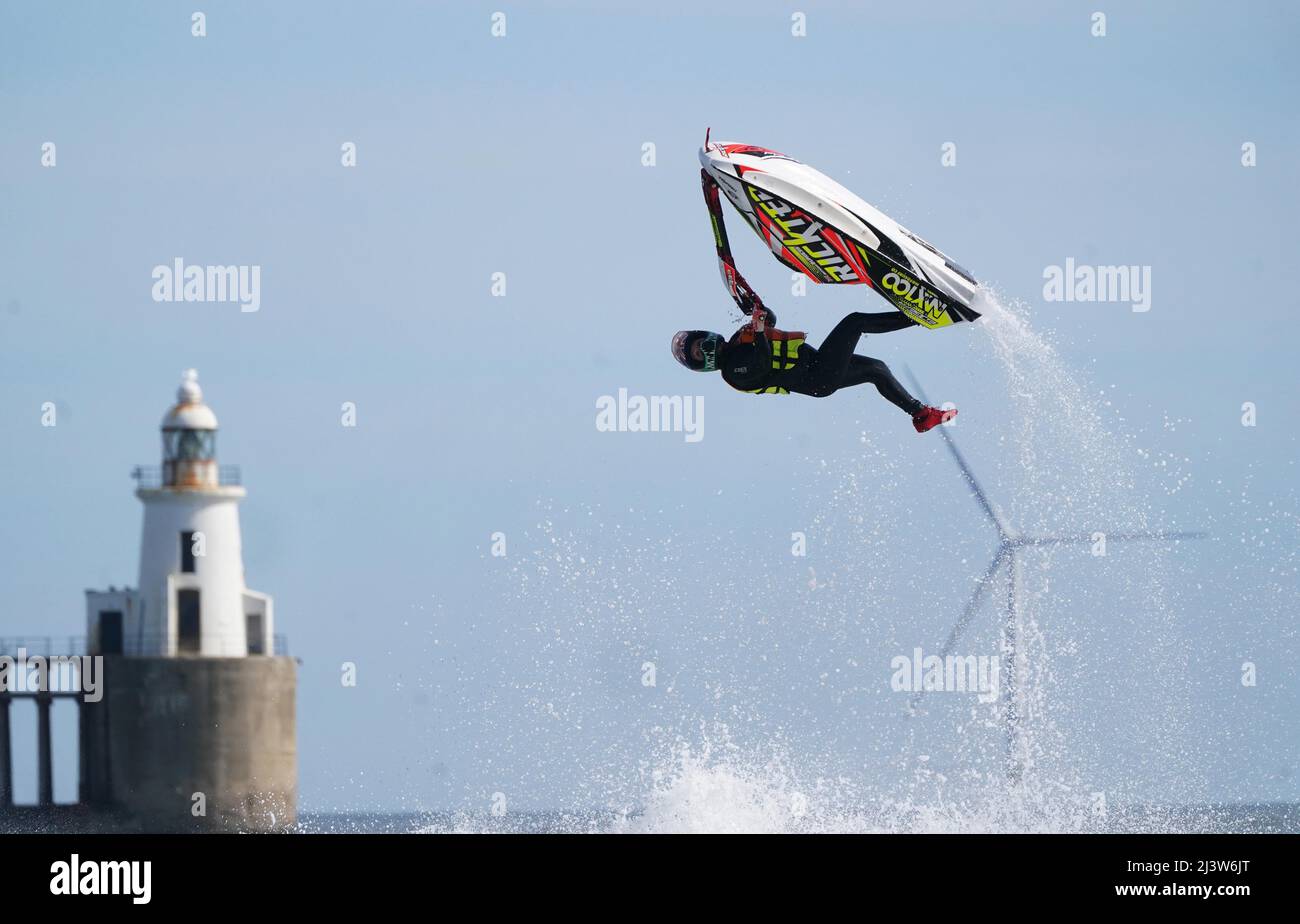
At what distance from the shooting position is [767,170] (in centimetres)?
3903

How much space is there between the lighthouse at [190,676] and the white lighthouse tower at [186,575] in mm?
27

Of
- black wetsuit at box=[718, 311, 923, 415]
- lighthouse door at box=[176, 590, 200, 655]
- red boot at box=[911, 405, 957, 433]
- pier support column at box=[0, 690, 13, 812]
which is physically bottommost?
pier support column at box=[0, 690, 13, 812]

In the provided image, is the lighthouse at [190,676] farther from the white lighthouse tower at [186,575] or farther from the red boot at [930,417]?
the red boot at [930,417]

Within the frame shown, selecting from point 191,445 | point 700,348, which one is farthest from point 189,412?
point 700,348

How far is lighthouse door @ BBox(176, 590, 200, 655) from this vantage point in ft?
235

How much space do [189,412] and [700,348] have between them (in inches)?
1406

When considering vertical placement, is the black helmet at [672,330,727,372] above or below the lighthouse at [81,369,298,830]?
above

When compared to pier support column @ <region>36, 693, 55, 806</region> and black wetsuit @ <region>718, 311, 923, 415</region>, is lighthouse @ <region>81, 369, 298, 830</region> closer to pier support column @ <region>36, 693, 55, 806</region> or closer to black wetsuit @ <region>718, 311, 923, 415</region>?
pier support column @ <region>36, 693, 55, 806</region>

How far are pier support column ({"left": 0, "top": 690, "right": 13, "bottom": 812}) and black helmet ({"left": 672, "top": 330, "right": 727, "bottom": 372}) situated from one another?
39332mm

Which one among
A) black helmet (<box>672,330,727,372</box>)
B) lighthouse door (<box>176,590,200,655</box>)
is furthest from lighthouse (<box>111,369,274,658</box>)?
black helmet (<box>672,330,727,372</box>)

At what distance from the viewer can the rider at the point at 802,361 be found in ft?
128
